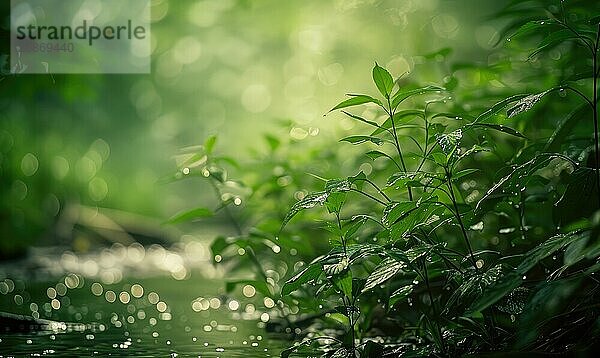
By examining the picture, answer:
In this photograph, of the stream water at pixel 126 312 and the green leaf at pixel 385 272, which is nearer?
the green leaf at pixel 385 272

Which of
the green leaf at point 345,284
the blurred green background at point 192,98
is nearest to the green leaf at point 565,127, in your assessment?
the green leaf at point 345,284

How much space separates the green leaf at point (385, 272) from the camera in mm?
577

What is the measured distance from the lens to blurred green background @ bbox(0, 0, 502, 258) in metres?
3.07

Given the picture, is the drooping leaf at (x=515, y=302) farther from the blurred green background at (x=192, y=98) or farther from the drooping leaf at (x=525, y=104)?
the blurred green background at (x=192, y=98)

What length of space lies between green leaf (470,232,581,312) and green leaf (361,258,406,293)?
2.8 inches

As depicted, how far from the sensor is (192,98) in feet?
14.8

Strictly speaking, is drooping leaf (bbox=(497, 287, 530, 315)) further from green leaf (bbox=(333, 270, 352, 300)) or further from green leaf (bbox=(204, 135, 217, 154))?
green leaf (bbox=(204, 135, 217, 154))

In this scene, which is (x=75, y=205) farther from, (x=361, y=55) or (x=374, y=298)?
(x=374, y=298)

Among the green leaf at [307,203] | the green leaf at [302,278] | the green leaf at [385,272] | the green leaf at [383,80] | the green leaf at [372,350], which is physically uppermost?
the green leaf at [383,80]

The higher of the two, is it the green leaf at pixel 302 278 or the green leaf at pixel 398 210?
the green leaf at pixel 398 210

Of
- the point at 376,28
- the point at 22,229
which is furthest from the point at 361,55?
the point at 22,229

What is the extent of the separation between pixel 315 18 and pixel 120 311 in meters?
2.84

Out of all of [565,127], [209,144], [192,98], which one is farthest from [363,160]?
[192,98]

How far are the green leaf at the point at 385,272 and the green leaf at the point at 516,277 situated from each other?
72 millimetres
